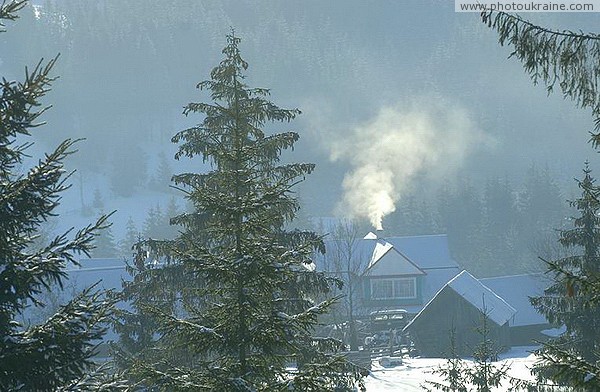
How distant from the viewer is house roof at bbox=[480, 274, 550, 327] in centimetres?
5578

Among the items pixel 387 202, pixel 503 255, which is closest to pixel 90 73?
pixel 387 202

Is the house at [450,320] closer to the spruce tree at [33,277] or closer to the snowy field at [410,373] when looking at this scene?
the snowy field at [410,373]

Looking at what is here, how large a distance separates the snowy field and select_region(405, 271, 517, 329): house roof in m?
2.41

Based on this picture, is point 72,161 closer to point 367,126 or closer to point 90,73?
point 90,73

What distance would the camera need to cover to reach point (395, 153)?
15950 cm

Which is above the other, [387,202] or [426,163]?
[426,163]

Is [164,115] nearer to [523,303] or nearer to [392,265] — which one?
[392,265]

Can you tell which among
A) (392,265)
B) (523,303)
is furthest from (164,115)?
(523,303)

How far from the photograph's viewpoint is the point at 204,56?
19962cm

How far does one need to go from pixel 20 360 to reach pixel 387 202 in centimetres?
10313

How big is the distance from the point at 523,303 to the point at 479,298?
6.11m

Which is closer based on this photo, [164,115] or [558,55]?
[558,55]

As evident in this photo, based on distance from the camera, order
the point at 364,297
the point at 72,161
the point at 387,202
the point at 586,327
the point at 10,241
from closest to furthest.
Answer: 1. the point at 10,241
2. the point at 586,327
3. the point at 364,297
4. the point at 387,202
5. the point at 72,161

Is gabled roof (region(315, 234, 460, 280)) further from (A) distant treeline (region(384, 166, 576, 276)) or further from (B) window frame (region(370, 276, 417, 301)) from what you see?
(A) distant treeline (region(384, 166, 576, 276))
